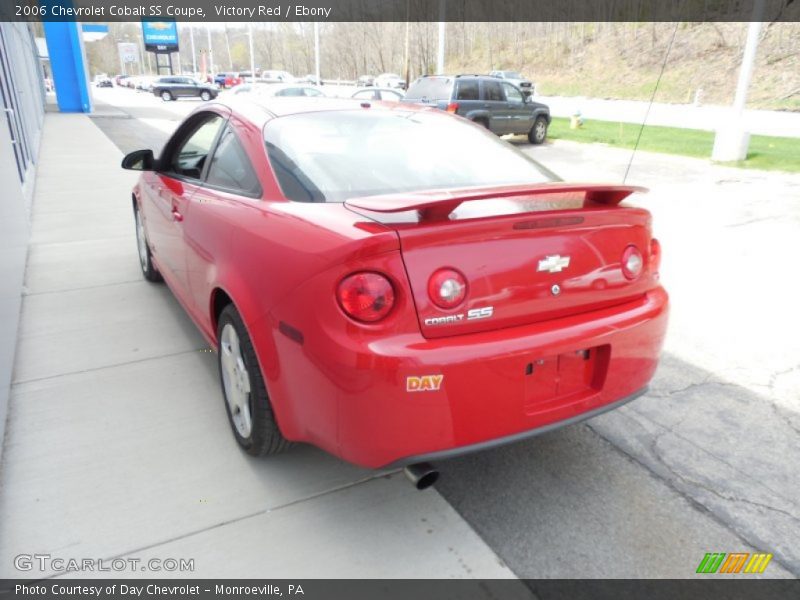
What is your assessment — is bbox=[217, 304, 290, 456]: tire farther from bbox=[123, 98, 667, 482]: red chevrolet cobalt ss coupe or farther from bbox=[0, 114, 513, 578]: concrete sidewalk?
bbox=[0, 114, 513, 578]: concrete sidewalk

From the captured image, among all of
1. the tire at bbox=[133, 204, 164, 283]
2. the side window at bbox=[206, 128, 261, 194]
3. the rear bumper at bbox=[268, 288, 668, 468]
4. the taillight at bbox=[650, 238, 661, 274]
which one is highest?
the side window at bbox=[206, 128, 261, 194]

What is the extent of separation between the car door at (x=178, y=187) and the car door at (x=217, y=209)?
0.45ft

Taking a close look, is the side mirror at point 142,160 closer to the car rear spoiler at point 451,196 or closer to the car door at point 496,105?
the car rear spoiler at point 451,196

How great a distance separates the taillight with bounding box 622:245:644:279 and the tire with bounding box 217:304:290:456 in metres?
1.58

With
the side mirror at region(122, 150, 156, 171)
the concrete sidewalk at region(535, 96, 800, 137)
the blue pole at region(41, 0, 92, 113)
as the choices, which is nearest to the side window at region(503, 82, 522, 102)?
the concrete sidewalk at region(535, 96, 800, 137)

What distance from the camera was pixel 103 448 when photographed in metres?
2.86

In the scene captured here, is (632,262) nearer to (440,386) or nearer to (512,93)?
(440,386)

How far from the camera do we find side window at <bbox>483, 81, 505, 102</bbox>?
1584 centimetres

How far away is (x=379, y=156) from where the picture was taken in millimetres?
2824

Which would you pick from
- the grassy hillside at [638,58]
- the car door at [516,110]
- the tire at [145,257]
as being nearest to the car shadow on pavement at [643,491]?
the tire at [145,257]

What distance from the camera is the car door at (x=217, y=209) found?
273 cm

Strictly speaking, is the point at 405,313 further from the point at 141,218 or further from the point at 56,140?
Answer: the point at 56,140

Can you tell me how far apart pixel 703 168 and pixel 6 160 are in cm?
1175

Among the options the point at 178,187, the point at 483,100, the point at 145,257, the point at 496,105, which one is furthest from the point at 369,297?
the point at 496,105
